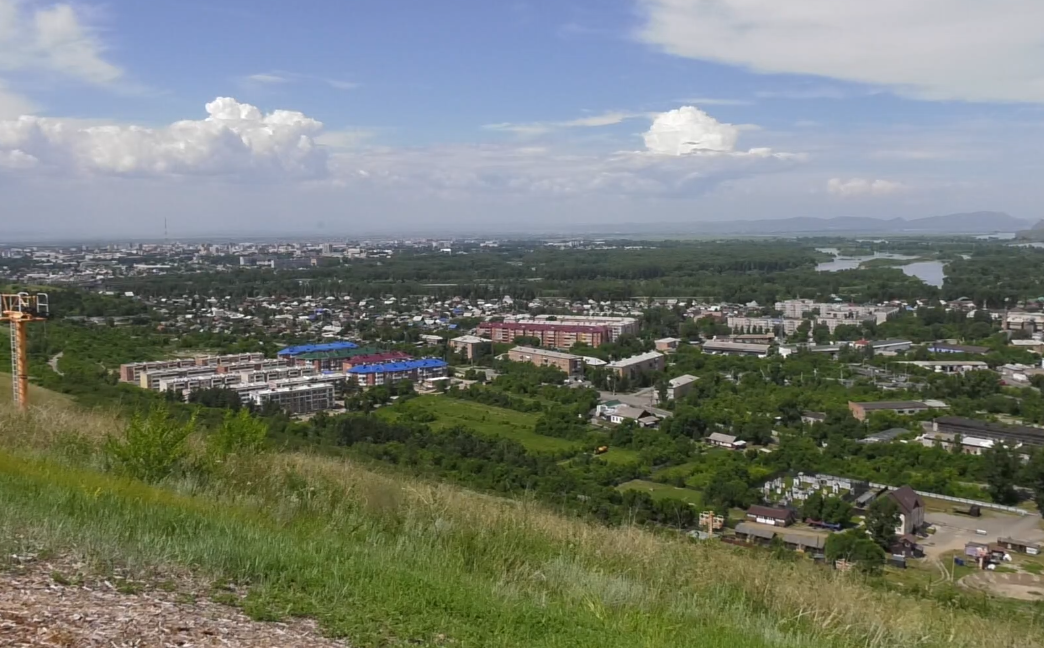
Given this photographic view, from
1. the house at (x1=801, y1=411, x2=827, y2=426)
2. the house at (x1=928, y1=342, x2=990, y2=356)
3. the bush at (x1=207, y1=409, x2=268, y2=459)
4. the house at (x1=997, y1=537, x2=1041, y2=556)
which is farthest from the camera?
the house at (x1=928, y1=342, x2=990, y2=356)

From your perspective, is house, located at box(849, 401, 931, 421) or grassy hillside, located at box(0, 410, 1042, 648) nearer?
grassy hillside, located at box(0, 410, 1042, 648)

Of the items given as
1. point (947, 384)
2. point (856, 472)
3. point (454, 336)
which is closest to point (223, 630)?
point (856, 472)

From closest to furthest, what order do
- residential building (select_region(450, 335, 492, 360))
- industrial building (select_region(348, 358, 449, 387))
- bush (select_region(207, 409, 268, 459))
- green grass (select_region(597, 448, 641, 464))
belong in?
bush (select_region(207, 409, 268, 459))
green grass (select_region(597, 448, 641, 464))
industrial building (select_region(348, 358, 449, 387))
residential building (select_region(450, 335, 492, 360))

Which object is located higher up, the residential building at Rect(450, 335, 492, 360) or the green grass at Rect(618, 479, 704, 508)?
the residential building at Rect(450, 335, 492, 360)

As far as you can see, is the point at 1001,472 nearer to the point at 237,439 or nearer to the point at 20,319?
the point at 237,439

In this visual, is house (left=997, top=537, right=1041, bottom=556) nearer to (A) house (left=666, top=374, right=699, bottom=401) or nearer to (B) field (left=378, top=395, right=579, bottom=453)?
(B) field (left=378, top=395, right=579, bottom=453)

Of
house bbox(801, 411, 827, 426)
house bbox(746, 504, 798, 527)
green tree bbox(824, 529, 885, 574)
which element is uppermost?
green tree bbox(824, 529, 885, 574)

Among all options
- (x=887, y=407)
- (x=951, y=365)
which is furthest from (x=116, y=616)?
(x=951, y=365)

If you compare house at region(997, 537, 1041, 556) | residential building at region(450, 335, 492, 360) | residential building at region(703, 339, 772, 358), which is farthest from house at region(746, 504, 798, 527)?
residential building at region(450, 335, 492, 360)
